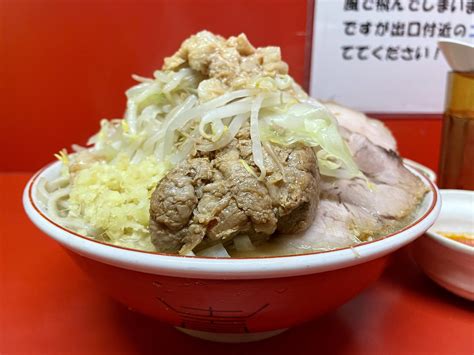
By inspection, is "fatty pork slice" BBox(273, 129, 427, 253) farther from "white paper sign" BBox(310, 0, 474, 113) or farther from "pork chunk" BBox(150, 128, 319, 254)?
"white paper sign" BBox(310, 0, 474, 113)

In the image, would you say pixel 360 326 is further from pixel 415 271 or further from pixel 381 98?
pixel 381 98

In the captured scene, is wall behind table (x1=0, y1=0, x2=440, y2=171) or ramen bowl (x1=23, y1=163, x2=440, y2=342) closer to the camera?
ramen bowl (x1=23, y1=163, x2=440, y2=342)

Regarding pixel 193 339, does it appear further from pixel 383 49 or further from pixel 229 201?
pixel 383 49

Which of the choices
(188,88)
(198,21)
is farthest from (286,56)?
(188,88)

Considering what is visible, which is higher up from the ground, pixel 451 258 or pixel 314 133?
pixel 314 133

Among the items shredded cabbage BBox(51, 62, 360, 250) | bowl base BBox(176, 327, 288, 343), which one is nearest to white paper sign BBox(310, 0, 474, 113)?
shredded cabbage BBox(51, 62, 360, 250)

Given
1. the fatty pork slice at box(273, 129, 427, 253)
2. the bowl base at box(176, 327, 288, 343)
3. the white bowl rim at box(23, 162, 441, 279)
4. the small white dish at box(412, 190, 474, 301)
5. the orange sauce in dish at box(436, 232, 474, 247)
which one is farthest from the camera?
the orange sauce in dish at box(436, 232, 474, 247)

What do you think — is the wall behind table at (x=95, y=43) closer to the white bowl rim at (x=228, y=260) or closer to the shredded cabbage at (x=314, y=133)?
the shredded cabbage at (x=314, y=133)

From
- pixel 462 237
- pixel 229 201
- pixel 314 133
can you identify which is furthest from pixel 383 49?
pixel 229 201
